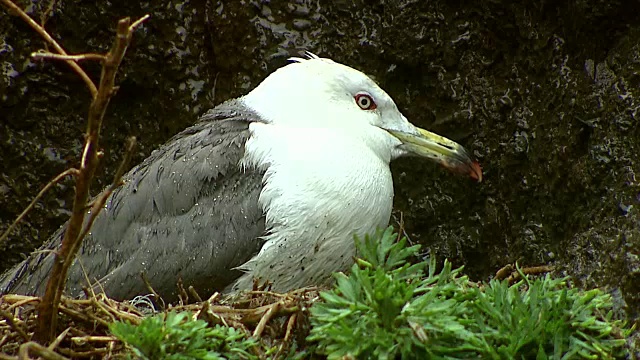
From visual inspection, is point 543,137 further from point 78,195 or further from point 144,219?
point 78,195

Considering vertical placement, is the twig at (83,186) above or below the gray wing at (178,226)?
above

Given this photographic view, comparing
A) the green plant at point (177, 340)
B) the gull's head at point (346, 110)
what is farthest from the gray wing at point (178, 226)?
the green plant at point (177, 340)

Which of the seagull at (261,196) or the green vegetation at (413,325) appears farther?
the seagull at (261,196)

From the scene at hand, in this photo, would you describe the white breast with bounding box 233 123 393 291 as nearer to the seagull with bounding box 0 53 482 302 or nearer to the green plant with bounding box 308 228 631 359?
the seagull with bounding box 0 53 482 302

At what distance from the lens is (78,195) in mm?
2371

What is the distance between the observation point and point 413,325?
2365 mm

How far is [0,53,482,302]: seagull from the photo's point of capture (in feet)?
10.7

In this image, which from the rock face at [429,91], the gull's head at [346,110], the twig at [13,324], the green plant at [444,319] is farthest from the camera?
the rock face at [429,91]

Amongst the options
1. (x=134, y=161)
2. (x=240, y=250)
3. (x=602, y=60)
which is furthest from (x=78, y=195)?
(x=602, y=60)

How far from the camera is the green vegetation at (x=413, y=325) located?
7.83ft

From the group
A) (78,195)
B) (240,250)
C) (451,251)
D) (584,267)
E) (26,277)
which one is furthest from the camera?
(451,251)

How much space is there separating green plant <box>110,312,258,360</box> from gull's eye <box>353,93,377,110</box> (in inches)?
57.9

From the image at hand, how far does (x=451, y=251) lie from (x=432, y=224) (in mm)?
151

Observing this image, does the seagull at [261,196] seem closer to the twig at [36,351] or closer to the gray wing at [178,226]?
the gray wing at [178,226]
